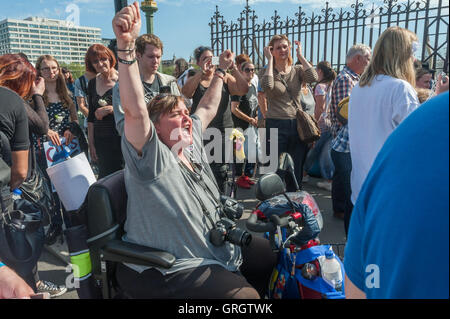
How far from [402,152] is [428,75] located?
383 cm

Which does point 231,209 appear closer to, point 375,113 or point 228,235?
point 228,235

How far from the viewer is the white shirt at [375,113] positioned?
6.56 feet

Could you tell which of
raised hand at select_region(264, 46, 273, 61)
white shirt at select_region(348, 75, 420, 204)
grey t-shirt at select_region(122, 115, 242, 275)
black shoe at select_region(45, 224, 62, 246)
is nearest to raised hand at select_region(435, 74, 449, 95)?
white shirt at select_region(348, 75, 420, 204)

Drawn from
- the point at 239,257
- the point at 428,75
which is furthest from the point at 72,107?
the point at 428,75

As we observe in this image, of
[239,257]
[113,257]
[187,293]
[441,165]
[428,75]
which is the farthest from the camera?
[428,75]

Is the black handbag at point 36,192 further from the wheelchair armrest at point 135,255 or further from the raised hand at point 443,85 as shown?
the raised hand at point 443,85

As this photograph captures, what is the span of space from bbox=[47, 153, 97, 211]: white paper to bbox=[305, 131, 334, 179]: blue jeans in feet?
12.0

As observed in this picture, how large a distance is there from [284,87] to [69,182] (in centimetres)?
261

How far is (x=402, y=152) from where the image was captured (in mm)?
476

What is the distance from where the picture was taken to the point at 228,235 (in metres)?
1.60

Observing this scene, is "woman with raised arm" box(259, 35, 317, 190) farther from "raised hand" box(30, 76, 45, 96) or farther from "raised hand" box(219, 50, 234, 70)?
"raised hand" box(30, 76, 45, 96)

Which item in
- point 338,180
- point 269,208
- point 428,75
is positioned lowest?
point 338,180

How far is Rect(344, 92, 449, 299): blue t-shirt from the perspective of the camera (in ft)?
1.43
